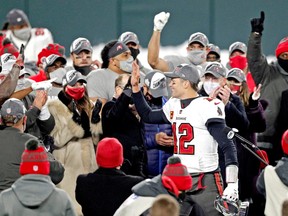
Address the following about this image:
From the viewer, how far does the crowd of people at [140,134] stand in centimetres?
874

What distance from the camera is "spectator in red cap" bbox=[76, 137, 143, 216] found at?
9289 millimetres

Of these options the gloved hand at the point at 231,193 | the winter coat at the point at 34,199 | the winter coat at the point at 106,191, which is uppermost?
the winter coat at the point at 34,199

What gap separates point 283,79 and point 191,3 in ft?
15.4

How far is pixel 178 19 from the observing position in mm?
17109

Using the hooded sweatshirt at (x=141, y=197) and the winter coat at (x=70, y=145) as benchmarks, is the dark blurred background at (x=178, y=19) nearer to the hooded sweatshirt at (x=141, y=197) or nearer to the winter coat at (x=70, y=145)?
the winter coat at (x=70, y=145)

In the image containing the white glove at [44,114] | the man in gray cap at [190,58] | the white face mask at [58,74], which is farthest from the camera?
the man in gray cap at [190,58]

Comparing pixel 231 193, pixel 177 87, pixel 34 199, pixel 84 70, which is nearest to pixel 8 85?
pixel 177 87

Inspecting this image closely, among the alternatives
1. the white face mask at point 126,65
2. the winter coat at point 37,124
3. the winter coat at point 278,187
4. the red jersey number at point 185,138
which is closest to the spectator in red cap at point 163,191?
the winter coat at point 278,187

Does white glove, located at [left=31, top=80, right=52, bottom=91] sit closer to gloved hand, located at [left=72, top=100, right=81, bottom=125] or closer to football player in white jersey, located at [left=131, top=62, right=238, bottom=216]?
gloved hand, located at [left=72, top=100, right=81, bottom=125]

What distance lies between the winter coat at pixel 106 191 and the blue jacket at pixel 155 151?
1.78m

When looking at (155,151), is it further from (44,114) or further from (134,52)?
(134,52)

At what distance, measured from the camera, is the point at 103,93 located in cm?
1208

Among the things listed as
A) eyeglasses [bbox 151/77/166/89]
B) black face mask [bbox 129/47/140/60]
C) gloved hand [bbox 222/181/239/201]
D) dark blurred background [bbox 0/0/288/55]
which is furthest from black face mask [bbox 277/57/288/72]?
dark blurred background [bbox 0/0/288/55]

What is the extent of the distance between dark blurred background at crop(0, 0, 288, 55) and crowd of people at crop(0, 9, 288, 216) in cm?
266
